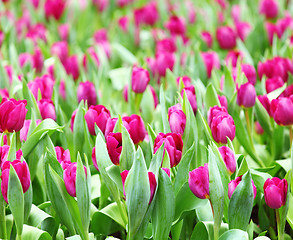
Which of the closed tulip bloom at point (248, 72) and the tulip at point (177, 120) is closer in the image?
the tulip at point (177, 120)

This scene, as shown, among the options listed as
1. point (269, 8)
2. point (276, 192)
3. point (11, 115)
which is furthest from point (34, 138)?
point (269, 8)

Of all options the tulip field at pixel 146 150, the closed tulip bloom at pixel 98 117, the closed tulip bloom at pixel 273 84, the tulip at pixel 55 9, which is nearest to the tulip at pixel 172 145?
the tulip field at pixel 146 150

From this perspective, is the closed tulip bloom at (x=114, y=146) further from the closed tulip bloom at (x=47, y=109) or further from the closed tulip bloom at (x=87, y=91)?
the closed tulip bloom at (x=87, y=91)

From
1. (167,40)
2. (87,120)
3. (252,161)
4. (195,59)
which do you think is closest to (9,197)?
(87,120)

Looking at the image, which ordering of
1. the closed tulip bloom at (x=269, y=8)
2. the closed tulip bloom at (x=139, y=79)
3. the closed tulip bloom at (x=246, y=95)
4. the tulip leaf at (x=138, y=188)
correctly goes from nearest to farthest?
the tulip leaf at (x=138, y=188), the closed tulip bloom at (x=246, y=95), the closed tulip bloom at (x=139, y=79), the closed tulip bloom at (x=269, y=8)

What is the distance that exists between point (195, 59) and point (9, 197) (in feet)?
4.02

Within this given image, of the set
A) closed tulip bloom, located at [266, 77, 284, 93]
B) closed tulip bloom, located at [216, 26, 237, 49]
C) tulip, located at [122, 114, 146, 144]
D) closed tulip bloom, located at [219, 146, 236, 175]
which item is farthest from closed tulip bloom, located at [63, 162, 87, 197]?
closed tulip bloom, located at [216, 26, 237, 49]

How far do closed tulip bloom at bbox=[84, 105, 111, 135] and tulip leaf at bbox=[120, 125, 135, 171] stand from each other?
0.19 metres

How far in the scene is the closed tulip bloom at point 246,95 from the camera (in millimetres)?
1544

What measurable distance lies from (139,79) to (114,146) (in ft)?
1.80

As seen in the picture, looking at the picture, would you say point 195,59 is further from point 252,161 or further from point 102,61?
point 252,161

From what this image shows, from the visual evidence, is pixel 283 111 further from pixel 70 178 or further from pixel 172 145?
pixel 70 178

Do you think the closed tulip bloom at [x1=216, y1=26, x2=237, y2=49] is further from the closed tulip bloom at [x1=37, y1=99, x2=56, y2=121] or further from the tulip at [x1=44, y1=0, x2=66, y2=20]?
the closed tulip bloom at [x1=37, y1=99, x2=56, y2=121]

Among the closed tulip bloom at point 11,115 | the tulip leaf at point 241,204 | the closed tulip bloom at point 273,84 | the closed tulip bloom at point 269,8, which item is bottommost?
the tulip leaf at point 241,204
